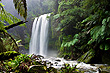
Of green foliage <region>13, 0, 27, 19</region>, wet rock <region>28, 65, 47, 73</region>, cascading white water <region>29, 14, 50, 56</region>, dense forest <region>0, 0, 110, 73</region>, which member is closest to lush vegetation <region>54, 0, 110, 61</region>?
dense forest <region>0, 0, 110, 73</region>

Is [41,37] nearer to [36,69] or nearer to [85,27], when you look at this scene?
[85,27]

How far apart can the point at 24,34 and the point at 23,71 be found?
12595 millimetres

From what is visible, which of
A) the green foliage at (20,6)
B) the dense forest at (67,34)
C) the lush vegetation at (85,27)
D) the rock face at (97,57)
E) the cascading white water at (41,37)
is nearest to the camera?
the green foliage at (20,6)

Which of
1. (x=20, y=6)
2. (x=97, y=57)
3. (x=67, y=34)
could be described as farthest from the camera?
(x=67, y=34)

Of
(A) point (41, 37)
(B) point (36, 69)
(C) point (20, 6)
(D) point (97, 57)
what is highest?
(A) point (41, 37)

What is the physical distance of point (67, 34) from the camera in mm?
7109

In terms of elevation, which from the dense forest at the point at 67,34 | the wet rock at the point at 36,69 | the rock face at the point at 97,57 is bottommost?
the rock face at the point at 97,57

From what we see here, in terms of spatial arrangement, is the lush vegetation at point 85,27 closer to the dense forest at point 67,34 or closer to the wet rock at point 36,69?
the dense forest at point 67,34

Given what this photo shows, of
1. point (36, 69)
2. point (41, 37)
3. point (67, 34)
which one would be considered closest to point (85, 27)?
point (67, 34)

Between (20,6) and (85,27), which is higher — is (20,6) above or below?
below

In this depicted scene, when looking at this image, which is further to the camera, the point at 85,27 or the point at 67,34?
the point at 67,34

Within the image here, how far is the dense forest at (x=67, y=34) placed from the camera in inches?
70.3

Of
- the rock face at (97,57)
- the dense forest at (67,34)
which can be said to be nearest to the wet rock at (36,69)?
the dense forest at (67,34)

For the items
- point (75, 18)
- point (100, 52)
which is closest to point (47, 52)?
point (75, 18)
